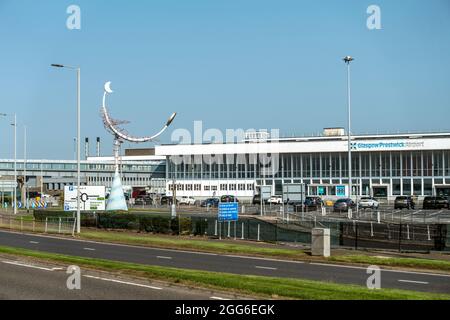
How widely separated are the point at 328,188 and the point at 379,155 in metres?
9.94

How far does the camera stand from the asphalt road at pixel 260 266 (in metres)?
19.0

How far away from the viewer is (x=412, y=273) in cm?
2231

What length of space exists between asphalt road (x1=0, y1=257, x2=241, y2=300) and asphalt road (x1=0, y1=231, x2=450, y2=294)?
505cm

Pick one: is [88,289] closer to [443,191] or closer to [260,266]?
[260,266]

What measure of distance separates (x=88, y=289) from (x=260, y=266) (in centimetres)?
955

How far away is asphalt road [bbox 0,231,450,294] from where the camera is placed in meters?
19.0

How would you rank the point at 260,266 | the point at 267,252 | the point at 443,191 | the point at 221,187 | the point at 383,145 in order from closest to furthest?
the point at 260,266, the point at 267,252, the point at 443,191, the point at 383,145, the point at 221,187

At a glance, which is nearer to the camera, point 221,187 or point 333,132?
point 221,187

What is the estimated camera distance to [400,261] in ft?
82.0

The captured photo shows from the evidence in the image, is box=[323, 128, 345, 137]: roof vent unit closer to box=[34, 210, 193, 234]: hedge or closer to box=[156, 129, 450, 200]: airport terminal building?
box=[156, 129, 450, 200]: airport terminal building

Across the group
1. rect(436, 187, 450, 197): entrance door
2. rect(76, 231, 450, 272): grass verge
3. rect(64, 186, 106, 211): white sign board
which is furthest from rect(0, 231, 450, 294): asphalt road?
rect(436, 187, 450, 197): entrance door

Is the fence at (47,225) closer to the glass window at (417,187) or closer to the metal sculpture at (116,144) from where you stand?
the metal sculpture at (116,144)

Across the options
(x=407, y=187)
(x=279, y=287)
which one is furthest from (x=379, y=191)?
(x=279, y=287)
